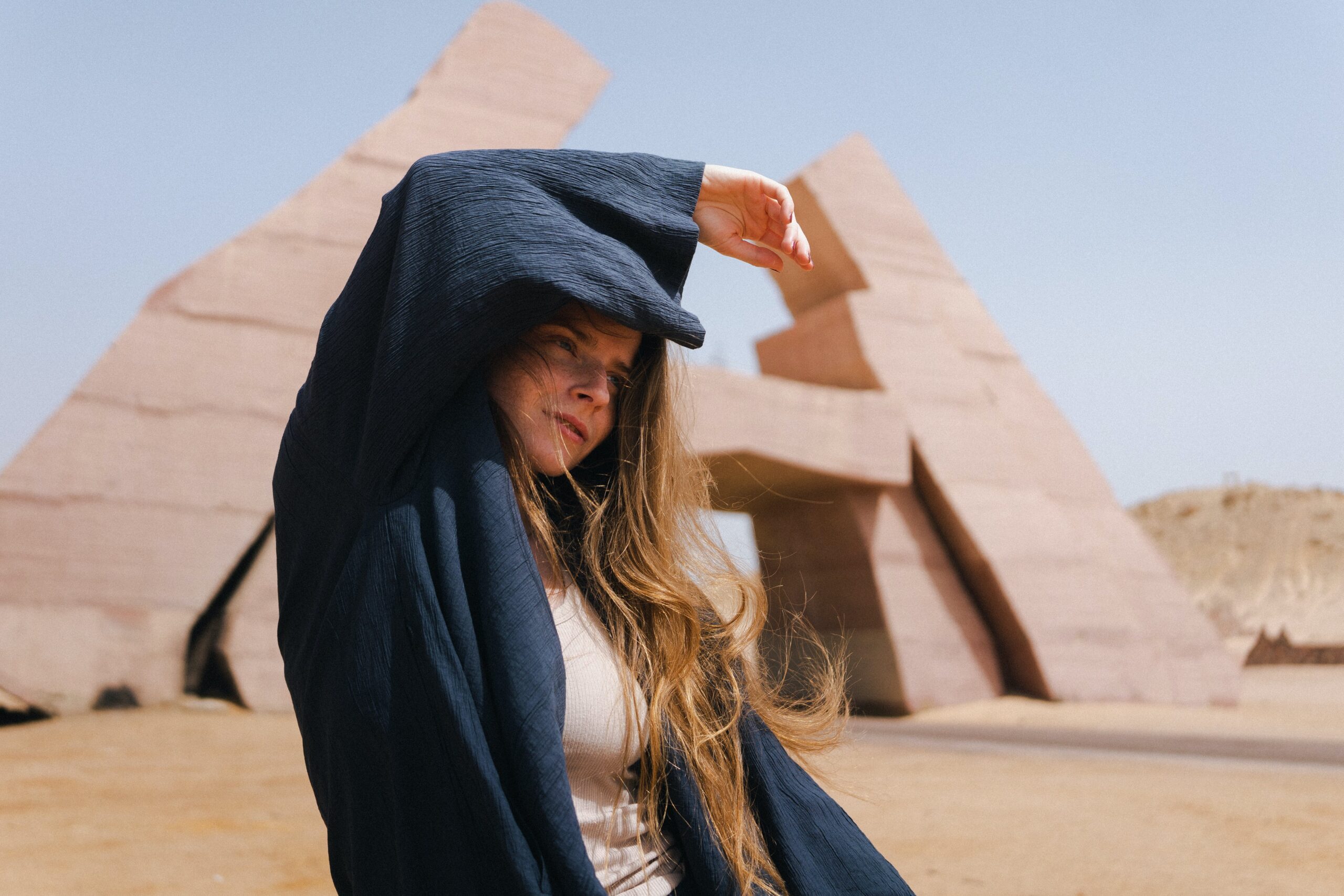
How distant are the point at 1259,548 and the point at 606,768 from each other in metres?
43.4

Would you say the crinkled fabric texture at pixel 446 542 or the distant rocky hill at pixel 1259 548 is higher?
the crinkled fabric texture at pixel 446 542

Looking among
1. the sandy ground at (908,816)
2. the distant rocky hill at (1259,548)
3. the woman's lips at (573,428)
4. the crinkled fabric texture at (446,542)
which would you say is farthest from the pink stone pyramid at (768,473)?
the distant rocky hill at (1259,548)

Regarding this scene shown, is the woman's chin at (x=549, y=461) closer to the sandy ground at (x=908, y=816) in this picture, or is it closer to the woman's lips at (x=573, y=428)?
the woman's lips at (x=573, y=428)

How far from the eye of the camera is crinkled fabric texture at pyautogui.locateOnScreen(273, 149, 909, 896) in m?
1.09

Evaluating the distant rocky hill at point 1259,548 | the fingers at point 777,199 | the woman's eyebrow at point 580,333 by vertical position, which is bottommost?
the distant rocky hill at point 1259,548

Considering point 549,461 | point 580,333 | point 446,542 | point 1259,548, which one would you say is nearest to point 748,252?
point 580,333

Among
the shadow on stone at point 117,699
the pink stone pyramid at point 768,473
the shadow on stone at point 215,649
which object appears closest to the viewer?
the shadow on stone at point 117,699

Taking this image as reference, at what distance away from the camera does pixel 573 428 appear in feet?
4.43

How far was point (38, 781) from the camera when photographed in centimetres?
482

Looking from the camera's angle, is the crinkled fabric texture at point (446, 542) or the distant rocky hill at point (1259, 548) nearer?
the crinkled fabric texture at point (446, 542)

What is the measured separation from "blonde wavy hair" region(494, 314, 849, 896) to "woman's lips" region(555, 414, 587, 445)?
0.06 m

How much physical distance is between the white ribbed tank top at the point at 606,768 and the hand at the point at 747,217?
1.92 ft

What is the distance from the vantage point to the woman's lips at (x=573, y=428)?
133 cm

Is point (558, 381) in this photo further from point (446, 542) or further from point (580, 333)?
point (446, 542)
